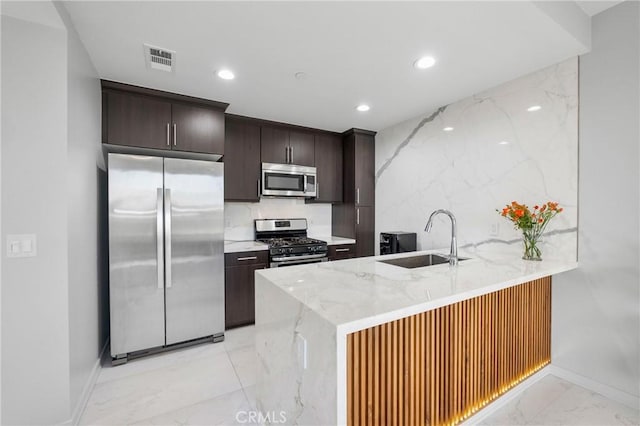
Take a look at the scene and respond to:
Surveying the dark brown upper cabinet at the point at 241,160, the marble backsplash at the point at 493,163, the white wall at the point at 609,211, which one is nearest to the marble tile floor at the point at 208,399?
the white wall at the point at 609,211

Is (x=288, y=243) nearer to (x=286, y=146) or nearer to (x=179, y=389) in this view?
(x=286, y=146)

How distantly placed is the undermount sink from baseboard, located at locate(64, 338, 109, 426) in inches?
83.8

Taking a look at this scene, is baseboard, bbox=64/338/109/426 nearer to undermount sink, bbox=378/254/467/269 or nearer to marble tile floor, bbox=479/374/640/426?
undermount sink, bbox=378/254/467/269

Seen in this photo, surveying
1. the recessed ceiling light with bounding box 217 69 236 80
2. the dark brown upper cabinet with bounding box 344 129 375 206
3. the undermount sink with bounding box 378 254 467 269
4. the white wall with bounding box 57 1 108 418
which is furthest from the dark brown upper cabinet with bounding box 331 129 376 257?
the white wall with bounding box 57 1 108 418

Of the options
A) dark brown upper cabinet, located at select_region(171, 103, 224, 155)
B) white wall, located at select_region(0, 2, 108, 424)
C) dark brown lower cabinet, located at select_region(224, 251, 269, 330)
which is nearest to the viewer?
white wall, located at select_region(0, 2, 108, 424)

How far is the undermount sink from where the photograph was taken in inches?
87.2

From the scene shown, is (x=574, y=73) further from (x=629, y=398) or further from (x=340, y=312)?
(x=340, y=312)

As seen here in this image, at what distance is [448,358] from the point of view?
1568mm

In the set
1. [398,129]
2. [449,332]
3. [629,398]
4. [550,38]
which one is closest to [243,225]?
[398,129]

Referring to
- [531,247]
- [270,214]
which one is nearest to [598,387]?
[531,247]

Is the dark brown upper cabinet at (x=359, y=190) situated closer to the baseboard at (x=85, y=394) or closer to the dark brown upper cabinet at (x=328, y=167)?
the dark brown upper cabinet at (x=328, y=167)

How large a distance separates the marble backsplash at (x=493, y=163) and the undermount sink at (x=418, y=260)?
1.68 ft

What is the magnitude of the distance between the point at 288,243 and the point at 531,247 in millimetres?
2333

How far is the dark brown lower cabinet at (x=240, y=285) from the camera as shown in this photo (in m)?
3.03
